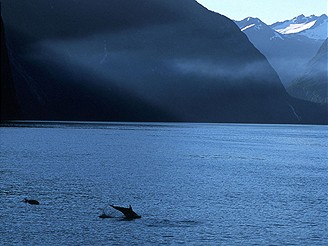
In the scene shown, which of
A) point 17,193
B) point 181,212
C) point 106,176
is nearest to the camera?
point 181,212

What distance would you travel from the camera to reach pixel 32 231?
142ft

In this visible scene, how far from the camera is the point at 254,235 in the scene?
144 ft

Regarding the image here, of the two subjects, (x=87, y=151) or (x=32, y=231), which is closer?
(x=32, y=231)

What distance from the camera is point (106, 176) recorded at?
263 feet

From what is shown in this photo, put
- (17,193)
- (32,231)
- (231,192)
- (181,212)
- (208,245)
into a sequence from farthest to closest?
1. (231,192)
2. (17,193)
3. (181,212)
4. (32,231)
5. (208,245)

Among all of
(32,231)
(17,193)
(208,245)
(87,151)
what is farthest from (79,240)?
(87,151)

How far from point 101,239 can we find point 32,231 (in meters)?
5.75

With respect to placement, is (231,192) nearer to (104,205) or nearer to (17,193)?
(104,205)

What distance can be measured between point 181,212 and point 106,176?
29.3 m

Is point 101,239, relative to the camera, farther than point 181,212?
No

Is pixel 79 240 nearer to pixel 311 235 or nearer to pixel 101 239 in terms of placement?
pixel 101 239

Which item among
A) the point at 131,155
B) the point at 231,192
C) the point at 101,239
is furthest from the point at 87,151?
the point at 101,239

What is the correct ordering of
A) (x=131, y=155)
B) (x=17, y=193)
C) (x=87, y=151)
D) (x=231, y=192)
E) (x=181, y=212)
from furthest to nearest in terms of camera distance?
(x=87, y=151)
(x=131, y=155)
(x=231, y=192)
(x=17, y=193)
(x=181, y=212)

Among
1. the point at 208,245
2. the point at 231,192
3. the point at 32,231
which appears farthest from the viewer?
the point at 231,192
